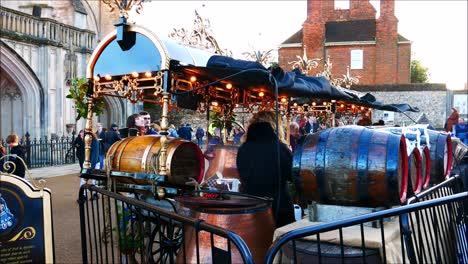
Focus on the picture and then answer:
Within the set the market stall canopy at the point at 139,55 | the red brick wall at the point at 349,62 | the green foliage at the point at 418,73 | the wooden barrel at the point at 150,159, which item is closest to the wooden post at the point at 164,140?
the wooden barrel at the point at 150,159

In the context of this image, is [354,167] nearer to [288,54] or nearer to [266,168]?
[266,168]

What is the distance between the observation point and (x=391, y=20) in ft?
104

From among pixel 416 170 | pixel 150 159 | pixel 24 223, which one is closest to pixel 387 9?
pixel 416 170

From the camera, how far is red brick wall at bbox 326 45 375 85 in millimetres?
32281

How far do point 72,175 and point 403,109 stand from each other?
11354mm

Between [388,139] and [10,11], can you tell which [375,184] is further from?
[10,11]

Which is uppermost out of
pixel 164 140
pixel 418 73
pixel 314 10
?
pixel 314 10

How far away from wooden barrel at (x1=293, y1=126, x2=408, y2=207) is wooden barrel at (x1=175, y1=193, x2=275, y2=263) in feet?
1.61

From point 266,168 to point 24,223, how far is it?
2513 mm

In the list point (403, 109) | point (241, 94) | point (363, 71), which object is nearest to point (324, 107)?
point (403, 109)

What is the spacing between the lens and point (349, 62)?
3272cm

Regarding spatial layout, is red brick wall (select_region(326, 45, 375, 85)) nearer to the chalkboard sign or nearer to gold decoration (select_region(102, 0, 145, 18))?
gold decoration (select_region(102, 0, 145, 18))

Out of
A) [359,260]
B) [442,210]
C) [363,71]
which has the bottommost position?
[359,260]

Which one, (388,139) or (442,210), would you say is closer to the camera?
(442,210)
